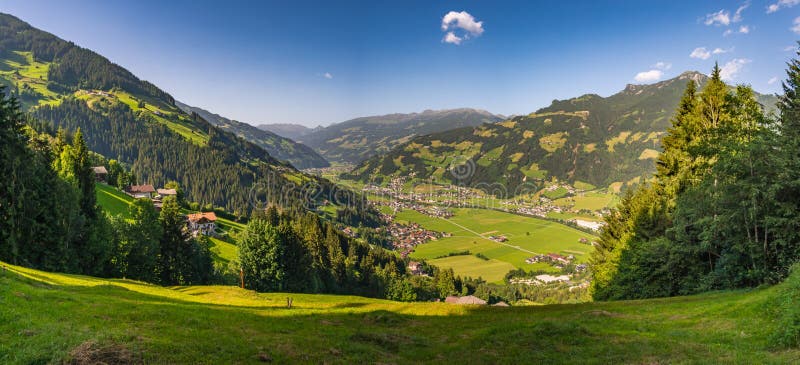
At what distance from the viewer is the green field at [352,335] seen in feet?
47.5

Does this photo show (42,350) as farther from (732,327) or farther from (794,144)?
(794,144)

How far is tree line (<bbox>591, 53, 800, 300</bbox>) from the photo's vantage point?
2895 centimetres

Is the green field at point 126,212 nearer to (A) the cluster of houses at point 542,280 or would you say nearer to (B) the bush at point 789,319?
(B) the bush at point 789,319

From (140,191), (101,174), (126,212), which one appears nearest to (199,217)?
(126,212)

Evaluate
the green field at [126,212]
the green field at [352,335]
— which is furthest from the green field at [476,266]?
the green field at [352,335]

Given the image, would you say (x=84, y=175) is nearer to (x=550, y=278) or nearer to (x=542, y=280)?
(x=542, y=280)

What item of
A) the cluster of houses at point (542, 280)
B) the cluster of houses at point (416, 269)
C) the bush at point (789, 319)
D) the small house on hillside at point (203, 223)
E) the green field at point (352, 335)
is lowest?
the cluster of houses at point (542, 280)

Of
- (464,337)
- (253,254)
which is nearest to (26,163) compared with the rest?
(253,254)

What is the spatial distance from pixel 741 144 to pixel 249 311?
149ft

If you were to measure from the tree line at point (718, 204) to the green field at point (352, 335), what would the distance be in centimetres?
631

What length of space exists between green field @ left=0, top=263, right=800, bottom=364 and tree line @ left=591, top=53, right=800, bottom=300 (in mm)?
A: 6310

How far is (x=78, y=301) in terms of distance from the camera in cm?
2211

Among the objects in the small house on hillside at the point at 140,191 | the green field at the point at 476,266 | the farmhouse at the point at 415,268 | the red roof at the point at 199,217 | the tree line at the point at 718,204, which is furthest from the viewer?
the green field at the point at 476,266

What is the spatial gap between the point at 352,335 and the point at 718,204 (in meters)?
35.0
